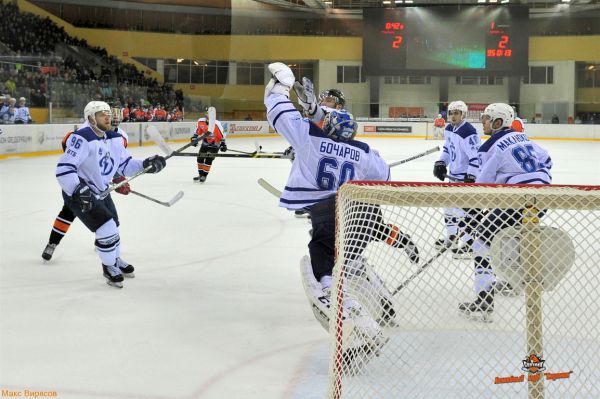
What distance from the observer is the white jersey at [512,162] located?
348 centimetres

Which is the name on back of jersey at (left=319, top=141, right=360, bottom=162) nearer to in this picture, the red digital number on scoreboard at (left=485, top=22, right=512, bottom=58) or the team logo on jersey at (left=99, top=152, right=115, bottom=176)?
the team logo on jersey at (left=99, top=152, right=115, bottom=176)

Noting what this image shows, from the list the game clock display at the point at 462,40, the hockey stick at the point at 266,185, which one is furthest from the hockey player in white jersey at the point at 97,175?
the game clock display at the point at 462,40

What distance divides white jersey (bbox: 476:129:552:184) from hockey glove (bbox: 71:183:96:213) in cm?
209

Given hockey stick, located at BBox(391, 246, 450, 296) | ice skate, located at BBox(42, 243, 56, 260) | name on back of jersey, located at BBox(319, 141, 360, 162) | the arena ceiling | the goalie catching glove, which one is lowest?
ice skate, located at BBox(42, 243, 56, 260)

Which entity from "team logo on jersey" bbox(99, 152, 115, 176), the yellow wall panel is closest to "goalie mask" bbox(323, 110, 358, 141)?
"team logo on jersey" bbox(99, 152, 115, 176)

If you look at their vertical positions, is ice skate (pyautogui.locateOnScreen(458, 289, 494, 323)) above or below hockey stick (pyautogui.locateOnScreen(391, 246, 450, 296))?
below

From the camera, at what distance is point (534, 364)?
81.7 inches

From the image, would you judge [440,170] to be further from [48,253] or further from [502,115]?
[48,253]

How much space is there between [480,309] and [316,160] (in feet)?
3.02

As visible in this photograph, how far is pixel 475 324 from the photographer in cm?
296

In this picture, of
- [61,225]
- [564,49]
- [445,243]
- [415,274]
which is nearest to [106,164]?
[61,225]

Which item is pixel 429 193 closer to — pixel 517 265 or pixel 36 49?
pixel 517 265

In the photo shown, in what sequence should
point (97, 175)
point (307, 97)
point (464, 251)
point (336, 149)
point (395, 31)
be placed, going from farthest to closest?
point (395, 31), point (97, 175), point (307, 97), point (336, 149), point (464, 251)

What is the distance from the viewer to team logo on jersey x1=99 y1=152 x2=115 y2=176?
4328 millimetres
